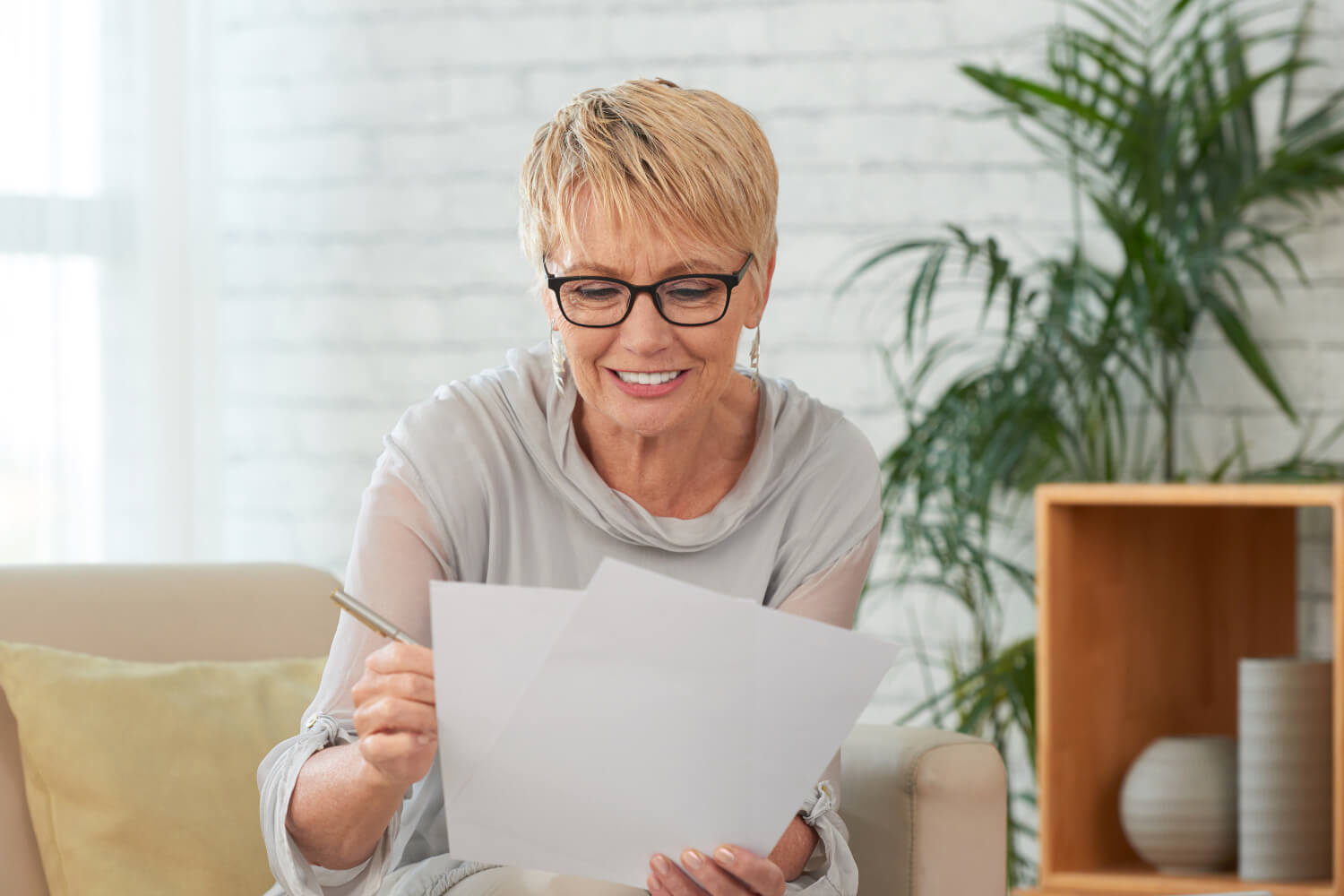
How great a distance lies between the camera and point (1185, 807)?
215 cm

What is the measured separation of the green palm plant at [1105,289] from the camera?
2334mm

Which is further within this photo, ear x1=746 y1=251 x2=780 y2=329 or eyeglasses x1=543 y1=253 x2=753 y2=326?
ear x1=746 y1=251 x2=780 y2=329

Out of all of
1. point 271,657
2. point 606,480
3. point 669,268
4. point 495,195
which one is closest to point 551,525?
point 606,480

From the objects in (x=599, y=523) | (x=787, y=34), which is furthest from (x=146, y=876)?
(x=787, y=34)

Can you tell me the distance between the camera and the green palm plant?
2.33 meters

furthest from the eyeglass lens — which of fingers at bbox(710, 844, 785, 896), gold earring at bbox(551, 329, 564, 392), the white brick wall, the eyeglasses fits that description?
the white brick wall

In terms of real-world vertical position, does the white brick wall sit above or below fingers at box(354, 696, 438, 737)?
above

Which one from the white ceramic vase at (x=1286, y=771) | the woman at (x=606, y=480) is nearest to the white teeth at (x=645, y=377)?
the woman at (x=606, y=480)

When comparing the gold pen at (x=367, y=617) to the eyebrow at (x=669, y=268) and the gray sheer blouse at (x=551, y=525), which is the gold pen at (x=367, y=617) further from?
the eyebrow at (x=669, y=268)

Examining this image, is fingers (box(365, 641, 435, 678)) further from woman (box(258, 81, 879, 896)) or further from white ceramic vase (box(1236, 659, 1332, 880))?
white ceramic vase (box(1236, 659, 1332, 880))

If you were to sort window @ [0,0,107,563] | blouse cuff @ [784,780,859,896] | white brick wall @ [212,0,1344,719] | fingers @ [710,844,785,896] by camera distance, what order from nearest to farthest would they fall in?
fingers @ [710,844,785,896]
blouse cuff @ [784,780,859,896]
white brick wall @ [212,0,1344,719]
window @ [0,0,107,563]

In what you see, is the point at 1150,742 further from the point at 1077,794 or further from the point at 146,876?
the point at 146,876

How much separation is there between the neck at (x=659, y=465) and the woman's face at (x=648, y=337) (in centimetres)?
10

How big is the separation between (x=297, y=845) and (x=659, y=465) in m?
0.50
